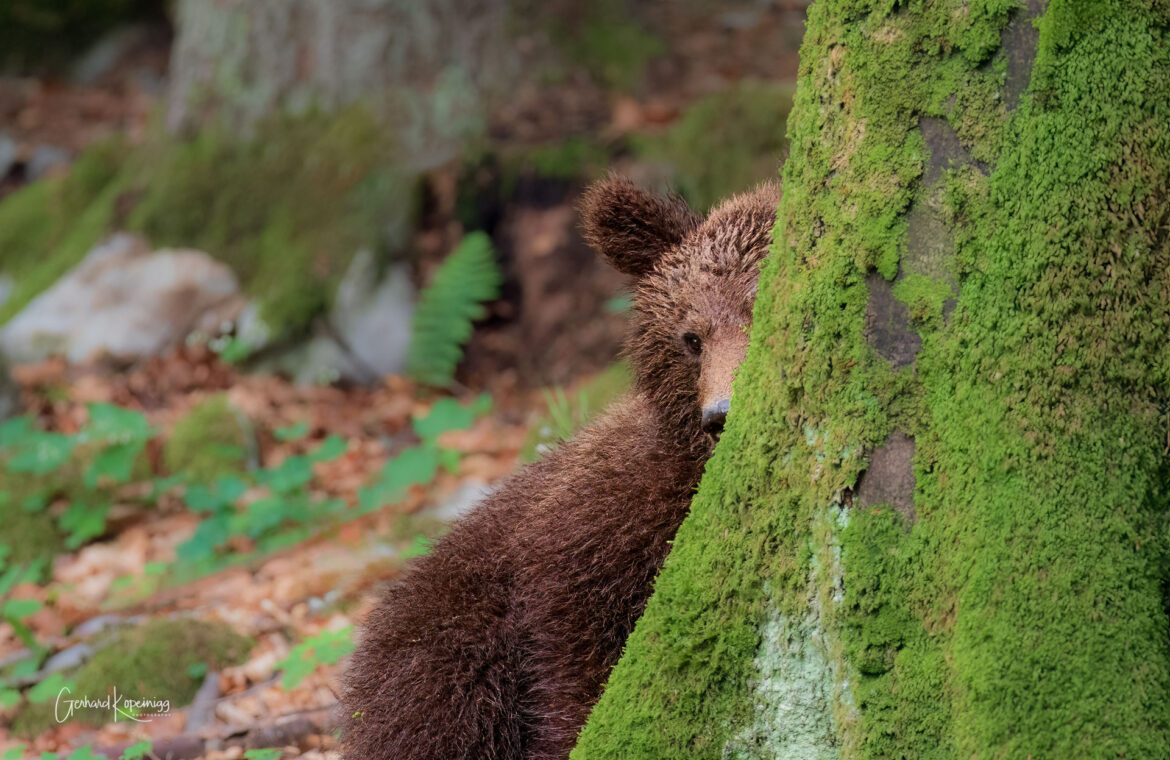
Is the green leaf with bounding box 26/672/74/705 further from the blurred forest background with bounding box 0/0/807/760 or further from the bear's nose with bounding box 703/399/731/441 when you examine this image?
the bear's nose with bounding box 703/399/731/441

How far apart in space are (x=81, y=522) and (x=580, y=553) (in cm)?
486

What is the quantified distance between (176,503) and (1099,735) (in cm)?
658

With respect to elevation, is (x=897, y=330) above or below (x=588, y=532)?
above

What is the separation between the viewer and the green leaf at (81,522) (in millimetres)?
6605

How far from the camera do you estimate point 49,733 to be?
4.59m

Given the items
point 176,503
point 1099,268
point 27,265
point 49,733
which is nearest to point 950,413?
point 1099,268

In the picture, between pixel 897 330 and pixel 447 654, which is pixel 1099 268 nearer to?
pixel 897 330

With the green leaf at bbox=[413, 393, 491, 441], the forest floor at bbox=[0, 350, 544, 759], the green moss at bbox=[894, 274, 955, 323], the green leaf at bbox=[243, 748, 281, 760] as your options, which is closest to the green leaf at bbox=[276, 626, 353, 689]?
the forest floor at bbox=[0, 350, 544, 759]

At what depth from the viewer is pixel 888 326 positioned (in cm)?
209

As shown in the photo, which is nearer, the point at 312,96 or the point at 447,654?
the point at 447,654

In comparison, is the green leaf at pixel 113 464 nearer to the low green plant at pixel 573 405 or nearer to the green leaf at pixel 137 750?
the low green plant at pixel 573 405

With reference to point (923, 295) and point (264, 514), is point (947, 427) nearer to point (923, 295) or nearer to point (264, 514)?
point (923, 295)

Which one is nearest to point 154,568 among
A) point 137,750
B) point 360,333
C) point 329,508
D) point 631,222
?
point 329,508

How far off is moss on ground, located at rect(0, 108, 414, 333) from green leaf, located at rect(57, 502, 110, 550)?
2051 mm
